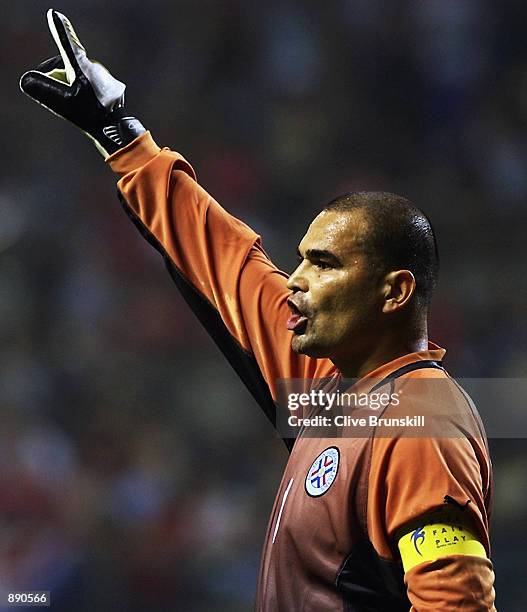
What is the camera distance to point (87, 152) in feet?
7.34

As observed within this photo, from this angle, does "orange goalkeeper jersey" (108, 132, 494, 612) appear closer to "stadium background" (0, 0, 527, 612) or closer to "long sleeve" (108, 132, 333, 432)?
"long sleeve" (108, 132, 333, 432)

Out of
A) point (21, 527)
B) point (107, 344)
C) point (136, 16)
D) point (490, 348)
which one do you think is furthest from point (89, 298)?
point (490, 348)

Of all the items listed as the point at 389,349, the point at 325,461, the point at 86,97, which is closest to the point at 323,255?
the point at 389,349

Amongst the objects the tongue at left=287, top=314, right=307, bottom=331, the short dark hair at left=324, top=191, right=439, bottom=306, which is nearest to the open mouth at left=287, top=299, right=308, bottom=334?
the tongue at left=287, top=314, right=307, bottom=331

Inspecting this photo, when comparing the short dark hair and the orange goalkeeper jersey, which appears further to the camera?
the short dark hair

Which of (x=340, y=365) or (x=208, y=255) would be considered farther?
(x=208, y=255)

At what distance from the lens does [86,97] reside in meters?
1.38

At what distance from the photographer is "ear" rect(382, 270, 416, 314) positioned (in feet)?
3.61


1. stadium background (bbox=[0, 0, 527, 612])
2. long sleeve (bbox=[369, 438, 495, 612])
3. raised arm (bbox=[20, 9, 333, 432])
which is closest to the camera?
long sleeve (bbox=[369, 438, 495, 612])

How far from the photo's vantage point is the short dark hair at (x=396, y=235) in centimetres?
110

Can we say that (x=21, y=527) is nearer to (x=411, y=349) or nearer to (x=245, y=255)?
(x=245, y=255)

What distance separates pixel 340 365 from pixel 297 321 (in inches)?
3.0

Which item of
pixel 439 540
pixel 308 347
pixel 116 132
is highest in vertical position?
pixel 116 132

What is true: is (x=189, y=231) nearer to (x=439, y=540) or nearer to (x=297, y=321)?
(x=297, y=321)
